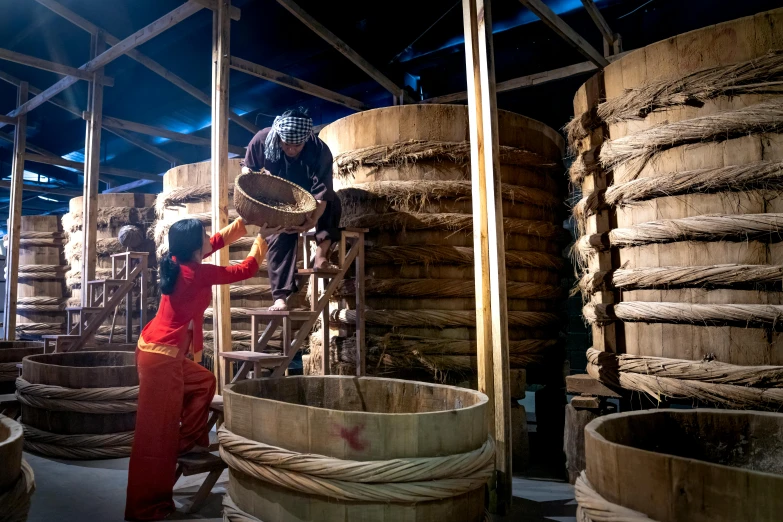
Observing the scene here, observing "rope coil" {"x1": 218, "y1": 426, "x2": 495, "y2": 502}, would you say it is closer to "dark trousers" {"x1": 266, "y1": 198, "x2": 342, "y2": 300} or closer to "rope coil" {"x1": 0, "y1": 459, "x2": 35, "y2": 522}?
"rope coil" {"x1": 0, "y1": 459, "x2": 35, "y2": 522}

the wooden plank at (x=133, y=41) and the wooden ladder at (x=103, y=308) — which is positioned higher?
the wooden plank at (x=133, y=41)

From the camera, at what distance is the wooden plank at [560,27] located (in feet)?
13.8

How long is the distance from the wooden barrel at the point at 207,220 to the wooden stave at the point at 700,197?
323cm

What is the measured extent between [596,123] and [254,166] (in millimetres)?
2448

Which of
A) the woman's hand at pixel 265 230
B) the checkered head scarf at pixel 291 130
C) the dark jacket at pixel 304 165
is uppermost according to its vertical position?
the checkered head scarf at pixel 291 130

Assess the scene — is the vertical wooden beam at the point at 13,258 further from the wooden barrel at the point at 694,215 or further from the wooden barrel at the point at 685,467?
the wooden barrel at the point at 685,467

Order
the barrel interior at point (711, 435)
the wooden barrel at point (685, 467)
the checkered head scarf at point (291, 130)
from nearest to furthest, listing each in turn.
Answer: the wooden barrel at point (685, 467)
the barrel interior at point (711, 435)
the checkered head scarf at point (291, 130)

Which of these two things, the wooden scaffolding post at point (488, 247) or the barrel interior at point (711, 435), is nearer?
the barrel interior at point (711, 435)

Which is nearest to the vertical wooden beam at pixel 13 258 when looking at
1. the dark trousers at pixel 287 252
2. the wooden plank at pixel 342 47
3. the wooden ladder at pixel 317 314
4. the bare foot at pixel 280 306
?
the wooden plank at pixel 342 47

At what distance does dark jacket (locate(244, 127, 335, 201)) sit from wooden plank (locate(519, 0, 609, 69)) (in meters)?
1.78

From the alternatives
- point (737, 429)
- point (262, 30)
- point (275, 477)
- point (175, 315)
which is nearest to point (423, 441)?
point (275, 477)

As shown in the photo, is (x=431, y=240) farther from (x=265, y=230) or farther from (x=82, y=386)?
(x=82, y=386)

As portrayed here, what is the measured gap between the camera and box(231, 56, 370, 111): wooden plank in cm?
618

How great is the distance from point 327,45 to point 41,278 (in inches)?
219
